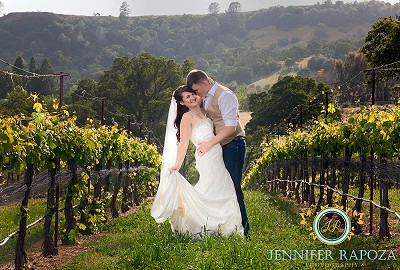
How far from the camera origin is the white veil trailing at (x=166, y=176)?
9.55 m

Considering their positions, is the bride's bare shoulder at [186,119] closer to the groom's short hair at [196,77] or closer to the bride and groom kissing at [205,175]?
the bride and groom kissing at [205,175]

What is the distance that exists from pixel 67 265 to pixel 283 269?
11.7ft

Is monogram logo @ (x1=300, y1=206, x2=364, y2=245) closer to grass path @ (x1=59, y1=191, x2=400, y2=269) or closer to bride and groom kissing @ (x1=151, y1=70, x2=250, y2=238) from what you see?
grass path @ (x1=59, y1=191, x2=400, y2=269)

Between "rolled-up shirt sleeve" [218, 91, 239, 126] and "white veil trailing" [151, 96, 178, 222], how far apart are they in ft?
3.33

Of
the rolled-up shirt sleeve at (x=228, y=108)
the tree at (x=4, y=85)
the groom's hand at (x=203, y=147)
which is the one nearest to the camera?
the rolled-up shirt sleeve at (x=228, y=108)

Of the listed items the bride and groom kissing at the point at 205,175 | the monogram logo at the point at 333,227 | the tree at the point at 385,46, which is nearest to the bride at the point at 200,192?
the bride and groom kissing at the point at 205,175

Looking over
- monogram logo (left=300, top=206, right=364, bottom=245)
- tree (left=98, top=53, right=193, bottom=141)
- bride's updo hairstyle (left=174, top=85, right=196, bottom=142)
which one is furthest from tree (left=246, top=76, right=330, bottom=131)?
bride's updo hairstyle (left=174, top=85, right=196, bottom=142)

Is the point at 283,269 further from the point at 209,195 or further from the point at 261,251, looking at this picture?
the point at 209,195

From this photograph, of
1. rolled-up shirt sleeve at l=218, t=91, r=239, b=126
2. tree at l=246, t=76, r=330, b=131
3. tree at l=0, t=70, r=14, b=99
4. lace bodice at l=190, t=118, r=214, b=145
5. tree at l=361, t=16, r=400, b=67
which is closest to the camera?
rolled-up shirt sleeve at l=218, t=91, r=239, b=126

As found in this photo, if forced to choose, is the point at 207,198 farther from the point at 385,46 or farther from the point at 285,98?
the point at 285,98

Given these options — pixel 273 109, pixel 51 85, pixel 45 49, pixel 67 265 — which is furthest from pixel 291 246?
pixel 45 49

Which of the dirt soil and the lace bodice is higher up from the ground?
the lace bodice

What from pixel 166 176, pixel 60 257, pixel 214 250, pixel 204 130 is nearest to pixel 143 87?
pixel 60 257

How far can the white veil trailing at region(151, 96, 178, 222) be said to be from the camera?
376 inches
